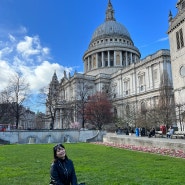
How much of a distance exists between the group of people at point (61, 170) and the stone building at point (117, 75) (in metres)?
43.5

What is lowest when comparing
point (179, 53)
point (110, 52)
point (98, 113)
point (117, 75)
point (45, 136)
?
point (45, 136)

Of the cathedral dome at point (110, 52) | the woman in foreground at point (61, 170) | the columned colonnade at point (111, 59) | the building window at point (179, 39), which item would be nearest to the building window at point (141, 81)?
the cathedral dome at point (110, 52)

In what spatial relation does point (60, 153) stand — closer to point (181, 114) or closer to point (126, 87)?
point (181, 114)

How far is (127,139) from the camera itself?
22000mm

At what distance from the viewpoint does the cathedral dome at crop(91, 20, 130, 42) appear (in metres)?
89.6

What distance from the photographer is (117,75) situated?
7119cm

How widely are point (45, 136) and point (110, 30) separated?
211 ft

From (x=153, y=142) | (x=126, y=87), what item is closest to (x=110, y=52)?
(x=126, y=87)

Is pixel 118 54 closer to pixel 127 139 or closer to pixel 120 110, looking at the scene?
pixel 120 110

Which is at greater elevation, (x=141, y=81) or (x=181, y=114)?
(x=141, y=81)

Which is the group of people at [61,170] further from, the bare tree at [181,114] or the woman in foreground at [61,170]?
the bare tree at [181,114]

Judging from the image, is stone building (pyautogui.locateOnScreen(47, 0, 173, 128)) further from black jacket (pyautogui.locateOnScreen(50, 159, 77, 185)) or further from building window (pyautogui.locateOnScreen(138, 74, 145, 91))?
black jacket (pyautogui.locateOnScreen(50, 159, 77, 185))

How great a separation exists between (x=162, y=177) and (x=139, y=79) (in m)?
55.2

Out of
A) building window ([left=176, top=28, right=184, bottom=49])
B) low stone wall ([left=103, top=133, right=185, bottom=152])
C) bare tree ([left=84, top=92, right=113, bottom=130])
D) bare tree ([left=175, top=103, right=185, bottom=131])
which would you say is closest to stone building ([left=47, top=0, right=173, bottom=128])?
bare tree ([left=84, top=92, right=113, bottom=130])
